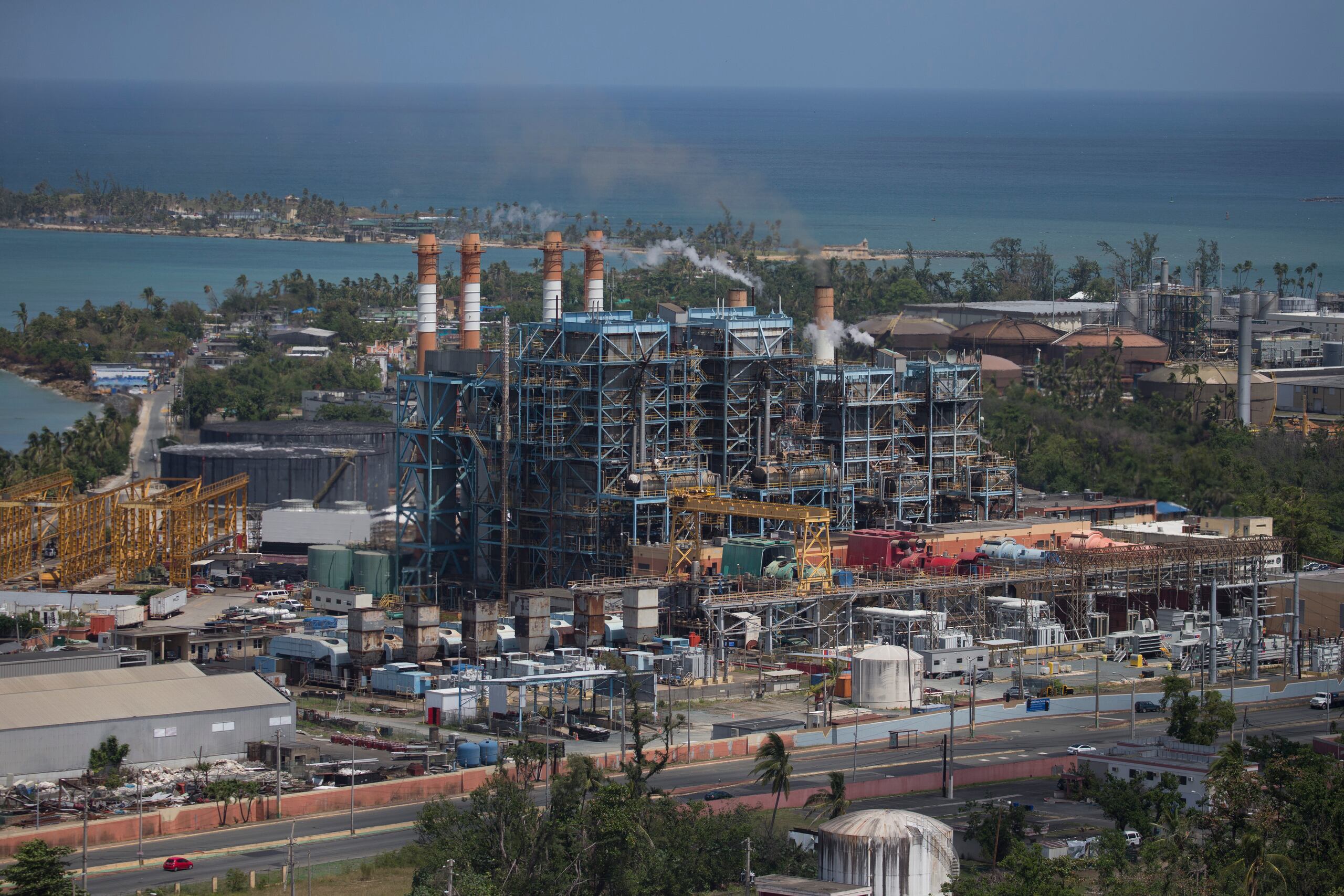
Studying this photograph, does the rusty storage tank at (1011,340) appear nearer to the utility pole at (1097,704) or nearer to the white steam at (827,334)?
the white steam at (827,334)

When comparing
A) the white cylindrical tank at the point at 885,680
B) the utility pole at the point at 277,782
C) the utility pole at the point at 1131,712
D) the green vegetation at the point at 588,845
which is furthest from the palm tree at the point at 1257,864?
the white cylindrical tank at the point at 885,680

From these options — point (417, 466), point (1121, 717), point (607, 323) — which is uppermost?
point (607, 323)

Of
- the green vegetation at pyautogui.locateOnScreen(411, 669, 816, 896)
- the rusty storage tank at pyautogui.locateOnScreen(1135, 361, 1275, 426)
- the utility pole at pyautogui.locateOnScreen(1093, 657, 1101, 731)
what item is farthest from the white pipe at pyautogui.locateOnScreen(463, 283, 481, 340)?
the rusty storage tank at pyautogui.locateOnScreen(1135, 361, 1275, 426)

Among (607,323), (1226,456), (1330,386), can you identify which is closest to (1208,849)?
(607,323)

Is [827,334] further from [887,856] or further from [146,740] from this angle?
[887,856]

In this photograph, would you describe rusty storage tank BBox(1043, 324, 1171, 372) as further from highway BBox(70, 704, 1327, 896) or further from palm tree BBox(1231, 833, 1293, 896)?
palm tree BBox(1231, 833, 1293, 896)

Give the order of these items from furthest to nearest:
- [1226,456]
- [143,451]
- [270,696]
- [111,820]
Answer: [143,451] → [1226,456] → [270,696] → [111,820]

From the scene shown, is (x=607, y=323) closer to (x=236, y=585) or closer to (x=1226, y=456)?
(x=236, y=585)
